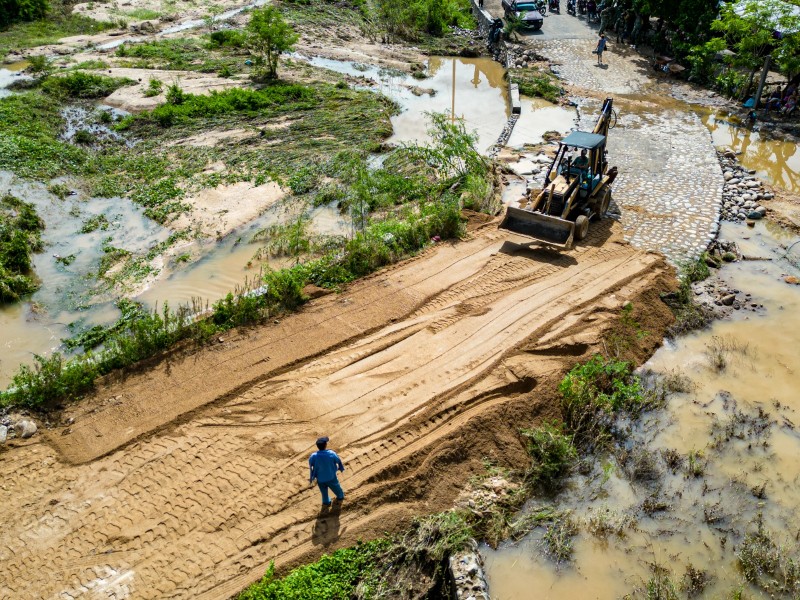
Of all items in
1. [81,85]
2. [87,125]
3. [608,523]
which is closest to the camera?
[608,523]

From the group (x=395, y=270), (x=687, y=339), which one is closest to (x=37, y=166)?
(x=395, y=270)

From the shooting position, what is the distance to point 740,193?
599 inches

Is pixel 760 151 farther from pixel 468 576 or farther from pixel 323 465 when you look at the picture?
pixel 323 465

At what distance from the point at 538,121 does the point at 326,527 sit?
16.6 meters

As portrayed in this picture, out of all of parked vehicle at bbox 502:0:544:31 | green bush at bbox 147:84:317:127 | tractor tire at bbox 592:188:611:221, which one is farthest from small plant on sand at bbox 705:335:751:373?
parked vehicle at bbox 502:0:544:31

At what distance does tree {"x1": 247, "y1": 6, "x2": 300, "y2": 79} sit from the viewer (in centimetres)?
2355

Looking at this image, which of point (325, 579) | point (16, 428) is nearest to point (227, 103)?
point (16, 428)

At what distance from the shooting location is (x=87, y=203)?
1612 centimetres

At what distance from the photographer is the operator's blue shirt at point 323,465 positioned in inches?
284

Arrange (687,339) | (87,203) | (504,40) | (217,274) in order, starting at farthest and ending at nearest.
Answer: (504,40) < (87,203) < (217,274) < (687,339)

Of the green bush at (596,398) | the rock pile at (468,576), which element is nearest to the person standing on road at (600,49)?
the green bush at (596,398)

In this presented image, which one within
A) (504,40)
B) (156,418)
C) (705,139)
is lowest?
(156,418)

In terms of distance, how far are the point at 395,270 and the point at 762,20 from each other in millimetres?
14702

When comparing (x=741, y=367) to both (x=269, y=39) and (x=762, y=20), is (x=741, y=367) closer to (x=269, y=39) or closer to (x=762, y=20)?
(x=762, y=20)
